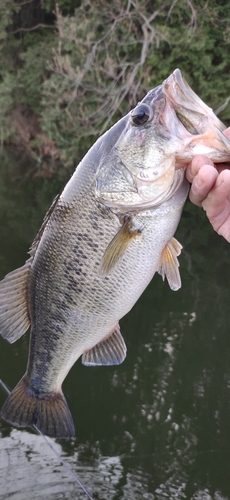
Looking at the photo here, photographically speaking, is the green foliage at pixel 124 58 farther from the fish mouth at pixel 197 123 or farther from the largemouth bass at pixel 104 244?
the fish mouth at pixel 197 123

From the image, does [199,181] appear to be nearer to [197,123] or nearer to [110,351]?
[197,123]

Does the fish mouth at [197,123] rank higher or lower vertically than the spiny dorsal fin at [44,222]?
higher

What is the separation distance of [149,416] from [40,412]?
4089mm

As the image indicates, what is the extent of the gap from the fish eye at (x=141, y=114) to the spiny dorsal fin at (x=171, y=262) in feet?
1.93

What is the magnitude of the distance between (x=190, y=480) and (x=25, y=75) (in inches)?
889

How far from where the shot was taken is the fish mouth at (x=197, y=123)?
1.99 meters

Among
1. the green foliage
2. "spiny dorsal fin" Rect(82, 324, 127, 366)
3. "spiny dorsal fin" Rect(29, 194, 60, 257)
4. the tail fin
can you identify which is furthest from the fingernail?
the green foliage

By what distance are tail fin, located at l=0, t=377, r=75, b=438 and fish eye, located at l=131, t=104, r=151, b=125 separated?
1530mm

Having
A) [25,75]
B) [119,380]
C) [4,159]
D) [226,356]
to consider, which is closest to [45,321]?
[119,380]

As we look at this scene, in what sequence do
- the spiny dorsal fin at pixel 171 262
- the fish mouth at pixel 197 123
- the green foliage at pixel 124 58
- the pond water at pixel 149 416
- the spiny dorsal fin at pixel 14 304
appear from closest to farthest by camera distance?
the fish mouth at pixel 197 123 < the spiny dorsal fin at pixel 171 262 < the spiny dorsal fin at pixel 14 304 < the pond water at pixel 149 416 < the green foliage at pixel 124 58

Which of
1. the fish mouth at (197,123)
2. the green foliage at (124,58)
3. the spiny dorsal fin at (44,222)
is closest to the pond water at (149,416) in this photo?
the spiny dorsal fin at (44,222)

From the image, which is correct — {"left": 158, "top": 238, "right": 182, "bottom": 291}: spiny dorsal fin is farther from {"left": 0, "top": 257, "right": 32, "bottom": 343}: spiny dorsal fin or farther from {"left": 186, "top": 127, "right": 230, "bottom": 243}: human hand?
{"left": 0, "top": 257, "right": 32, "bottom": 343}: spiny dorsal fin

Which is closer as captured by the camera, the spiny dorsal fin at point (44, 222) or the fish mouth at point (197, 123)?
the fish mouth at point (197, 123)

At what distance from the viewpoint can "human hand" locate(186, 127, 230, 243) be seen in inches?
80.3
